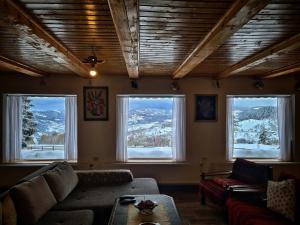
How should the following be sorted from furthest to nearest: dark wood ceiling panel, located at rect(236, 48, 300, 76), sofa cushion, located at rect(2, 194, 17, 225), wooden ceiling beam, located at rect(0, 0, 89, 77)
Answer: dark wood ceiling panel, located at rect(236, 48, 300, 76), sofa cushion, located at rect(2, 194, 17, 225), wooden ceiling beam, located at rect(0, 0, 89, 77)

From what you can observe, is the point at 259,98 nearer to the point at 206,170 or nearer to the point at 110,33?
the point at 206,170

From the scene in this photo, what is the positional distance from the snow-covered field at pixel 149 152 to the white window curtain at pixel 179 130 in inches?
7.0

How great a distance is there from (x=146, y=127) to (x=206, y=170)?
1498 mm

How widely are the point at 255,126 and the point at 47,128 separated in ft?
14.2

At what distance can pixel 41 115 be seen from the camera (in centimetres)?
566

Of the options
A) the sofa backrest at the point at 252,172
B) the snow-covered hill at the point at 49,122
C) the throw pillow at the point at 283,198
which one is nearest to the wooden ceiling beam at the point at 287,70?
the sofa backrest at the point at 252,172

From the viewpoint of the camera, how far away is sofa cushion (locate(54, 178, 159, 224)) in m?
3.27

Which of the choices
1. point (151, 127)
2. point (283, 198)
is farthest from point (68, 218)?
point (151, 127)

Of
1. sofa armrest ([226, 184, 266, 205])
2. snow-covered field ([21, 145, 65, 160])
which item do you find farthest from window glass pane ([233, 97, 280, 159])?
snow-covered field ([21, 145, 65, 160])

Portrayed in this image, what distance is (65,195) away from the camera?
3.58 m

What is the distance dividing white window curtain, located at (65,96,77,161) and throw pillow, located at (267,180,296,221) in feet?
12.3

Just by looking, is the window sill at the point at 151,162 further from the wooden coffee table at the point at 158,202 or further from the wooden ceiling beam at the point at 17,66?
the wooden ceiling beam at the point at 17,66

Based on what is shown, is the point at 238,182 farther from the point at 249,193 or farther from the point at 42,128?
the point at 42,128

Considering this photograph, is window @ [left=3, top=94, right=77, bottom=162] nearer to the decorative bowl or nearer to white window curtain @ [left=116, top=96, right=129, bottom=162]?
white window curtain @ [left=116, top=96, right=129, bottom=162]
